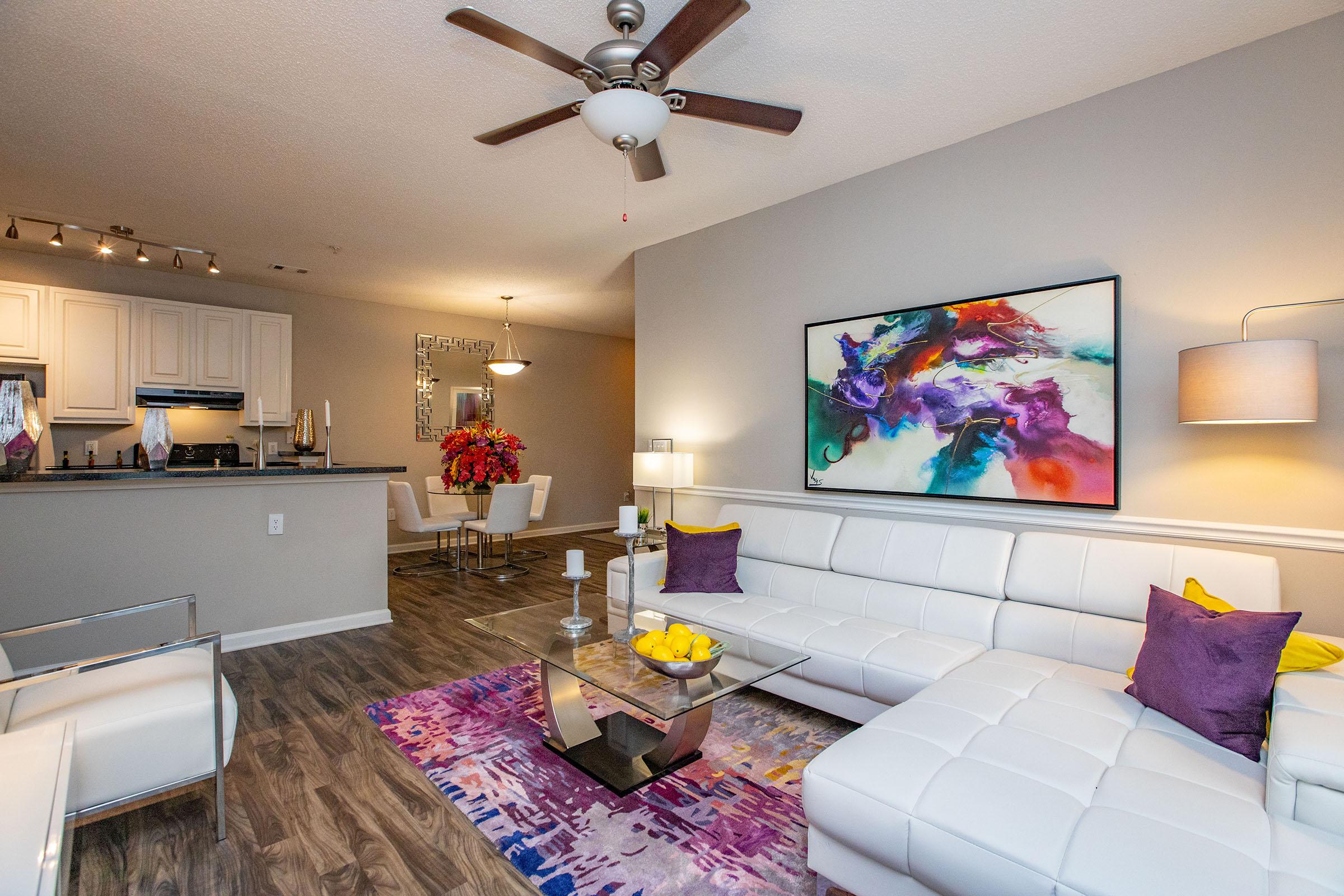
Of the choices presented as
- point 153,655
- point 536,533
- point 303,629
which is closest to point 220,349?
point 303,629

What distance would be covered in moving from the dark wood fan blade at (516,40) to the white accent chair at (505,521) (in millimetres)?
3930

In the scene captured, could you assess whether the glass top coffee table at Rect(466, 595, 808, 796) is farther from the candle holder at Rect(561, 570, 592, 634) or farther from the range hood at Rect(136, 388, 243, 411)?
the range hood at Rect(136, 388, 243, 411)

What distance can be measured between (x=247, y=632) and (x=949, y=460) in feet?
13.1

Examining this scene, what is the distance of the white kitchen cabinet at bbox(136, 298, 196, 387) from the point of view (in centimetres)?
509

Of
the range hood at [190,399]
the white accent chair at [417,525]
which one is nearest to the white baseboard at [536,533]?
the white accent chair at [417,525]

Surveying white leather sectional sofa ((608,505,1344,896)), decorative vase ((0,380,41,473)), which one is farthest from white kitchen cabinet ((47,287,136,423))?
white leather sectional sofa ((608,505,1344,896))

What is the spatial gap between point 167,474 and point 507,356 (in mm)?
4510

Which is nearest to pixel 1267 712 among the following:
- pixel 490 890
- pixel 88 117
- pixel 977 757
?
pixel 977 757

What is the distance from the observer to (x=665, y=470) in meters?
4.11

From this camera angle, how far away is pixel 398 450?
22.2 feet

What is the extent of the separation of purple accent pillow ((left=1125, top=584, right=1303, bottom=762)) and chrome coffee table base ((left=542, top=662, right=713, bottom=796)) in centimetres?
134

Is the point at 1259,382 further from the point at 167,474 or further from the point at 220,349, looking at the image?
the point at 220,349

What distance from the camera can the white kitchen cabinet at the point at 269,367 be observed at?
18.5 feet

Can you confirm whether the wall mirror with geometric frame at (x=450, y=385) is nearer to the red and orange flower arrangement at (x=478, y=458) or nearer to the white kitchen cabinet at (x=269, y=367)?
the white kitchen cabinet at (x=269, y=367)
